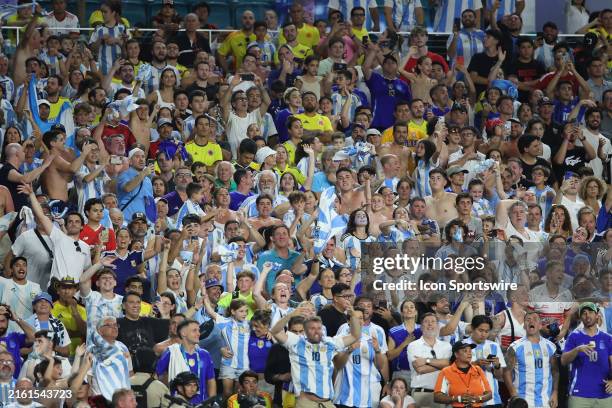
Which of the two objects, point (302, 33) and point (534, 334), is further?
point (302, 33)

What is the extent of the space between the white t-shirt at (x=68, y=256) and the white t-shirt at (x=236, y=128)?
10.8 feet

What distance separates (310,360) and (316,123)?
4.39 m

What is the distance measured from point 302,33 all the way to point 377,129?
6.25 feet

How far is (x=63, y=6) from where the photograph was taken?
67.3ft

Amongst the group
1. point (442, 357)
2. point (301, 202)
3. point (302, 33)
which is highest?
point (302, 33)

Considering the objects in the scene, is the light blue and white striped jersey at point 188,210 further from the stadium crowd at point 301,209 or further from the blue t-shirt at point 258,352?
the blue t-shirt at point 258,352

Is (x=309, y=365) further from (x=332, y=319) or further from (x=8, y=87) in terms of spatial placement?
(x=8, y=87)

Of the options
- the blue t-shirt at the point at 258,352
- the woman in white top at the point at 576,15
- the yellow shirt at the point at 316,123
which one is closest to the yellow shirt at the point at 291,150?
the yellow shirt at the point at 316,123

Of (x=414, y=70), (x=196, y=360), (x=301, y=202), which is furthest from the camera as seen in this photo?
(x=414, y=70)

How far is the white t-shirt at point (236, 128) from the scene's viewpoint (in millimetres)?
18625

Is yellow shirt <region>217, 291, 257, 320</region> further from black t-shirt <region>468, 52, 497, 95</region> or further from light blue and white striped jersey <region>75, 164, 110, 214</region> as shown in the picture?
black t-shirt <region>468, 52, 497, 95</region>

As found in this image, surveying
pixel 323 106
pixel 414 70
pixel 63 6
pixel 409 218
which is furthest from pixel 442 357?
pixel 63 6

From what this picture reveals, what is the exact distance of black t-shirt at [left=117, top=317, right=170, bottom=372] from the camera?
582 inches

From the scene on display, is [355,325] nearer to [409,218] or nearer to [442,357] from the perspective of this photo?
[442,357]
